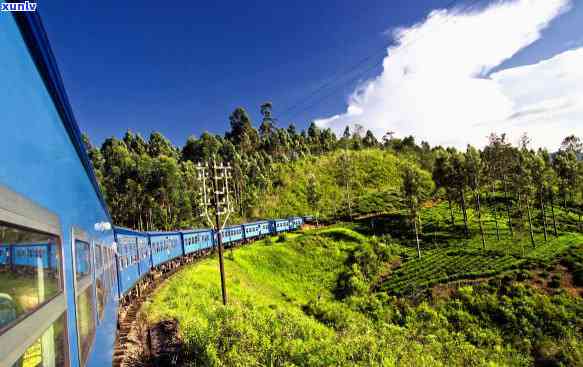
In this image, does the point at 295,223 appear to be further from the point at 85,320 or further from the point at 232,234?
the point at 85,320

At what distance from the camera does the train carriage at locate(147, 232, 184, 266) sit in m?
21.4

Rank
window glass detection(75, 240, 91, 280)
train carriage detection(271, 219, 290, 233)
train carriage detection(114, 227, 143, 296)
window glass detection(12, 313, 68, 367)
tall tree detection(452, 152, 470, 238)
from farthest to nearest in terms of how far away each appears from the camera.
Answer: train carriage detection(271, 219, 290, 233)
tall tree detection(452, 152, 470, 238)
train carriage detection(114, 227, 143, 296)
window glass detection(75, 240, 91, 280)
window glass detection(12, 313, 68, 367)

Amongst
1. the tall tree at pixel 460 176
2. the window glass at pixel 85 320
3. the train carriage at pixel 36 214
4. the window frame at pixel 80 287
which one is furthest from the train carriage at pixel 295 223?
the train carriage at pixel 36 214

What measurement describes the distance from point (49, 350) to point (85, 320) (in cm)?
163

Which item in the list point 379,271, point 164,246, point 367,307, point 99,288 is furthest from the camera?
point 379,271

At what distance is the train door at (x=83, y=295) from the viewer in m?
3.25

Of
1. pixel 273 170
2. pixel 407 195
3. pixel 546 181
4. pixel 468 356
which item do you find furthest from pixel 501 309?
pixel 273 170

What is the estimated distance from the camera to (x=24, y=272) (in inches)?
72.7

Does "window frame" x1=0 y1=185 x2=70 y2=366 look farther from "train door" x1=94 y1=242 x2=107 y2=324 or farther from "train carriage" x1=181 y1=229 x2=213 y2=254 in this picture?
"train carriage" x1=181 y1=229 x2=213 y2=254

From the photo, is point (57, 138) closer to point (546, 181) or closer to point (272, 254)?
point (272, 254)

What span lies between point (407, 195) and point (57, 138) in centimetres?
4701

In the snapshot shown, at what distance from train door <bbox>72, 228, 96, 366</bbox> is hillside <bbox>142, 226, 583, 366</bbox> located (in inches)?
296

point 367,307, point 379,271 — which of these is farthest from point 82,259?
point 379,271

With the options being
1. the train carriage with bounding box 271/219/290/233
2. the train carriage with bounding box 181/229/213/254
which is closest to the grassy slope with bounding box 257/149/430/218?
the train carriage with bounding box 271/219/290/233
